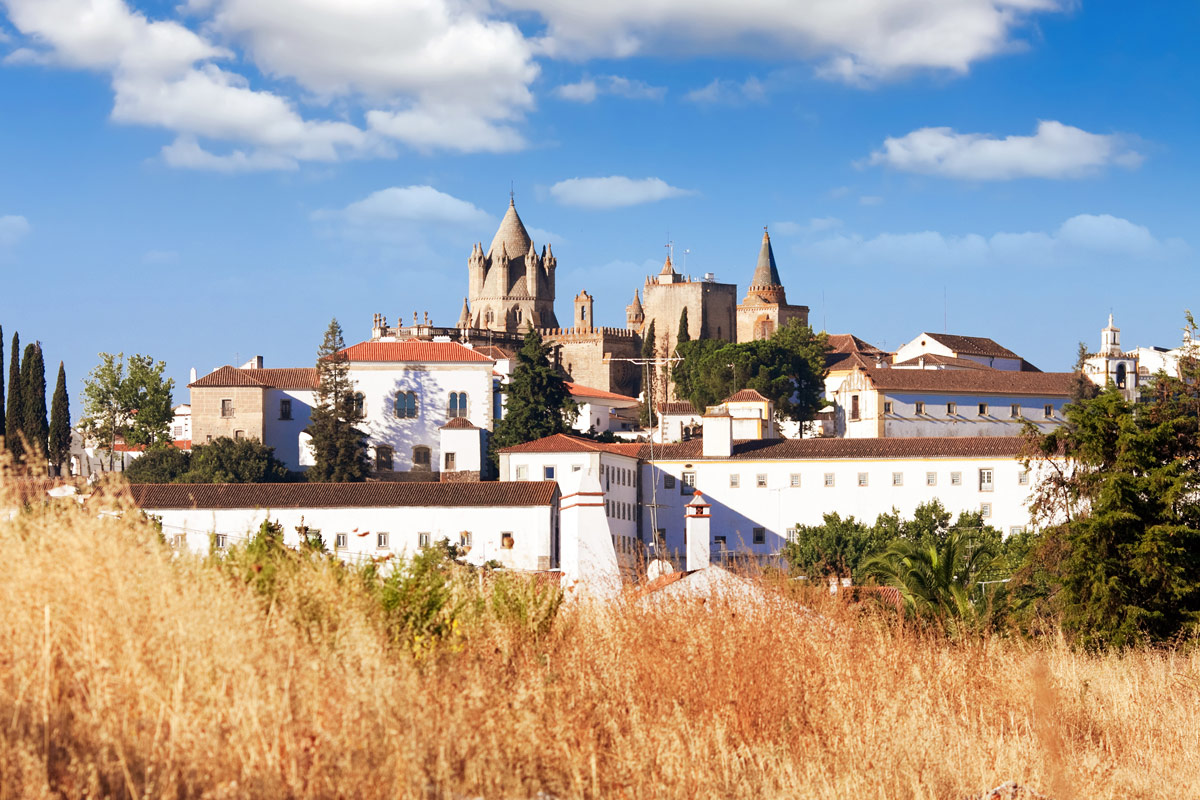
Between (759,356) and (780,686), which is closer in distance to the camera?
(780,686)

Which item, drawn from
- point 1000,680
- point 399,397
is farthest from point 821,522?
point 1000,680

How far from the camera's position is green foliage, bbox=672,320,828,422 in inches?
3091

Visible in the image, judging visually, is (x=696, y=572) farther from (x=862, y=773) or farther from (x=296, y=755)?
(x=296, y=755)

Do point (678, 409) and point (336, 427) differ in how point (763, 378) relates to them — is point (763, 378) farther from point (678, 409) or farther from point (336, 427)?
point (336, 427)

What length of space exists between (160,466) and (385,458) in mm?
9538

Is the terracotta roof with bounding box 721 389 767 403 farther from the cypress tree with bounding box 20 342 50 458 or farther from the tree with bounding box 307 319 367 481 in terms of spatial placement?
the cypress tree with bounding box 20 342 50 458

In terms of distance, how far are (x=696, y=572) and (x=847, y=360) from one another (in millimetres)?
74317

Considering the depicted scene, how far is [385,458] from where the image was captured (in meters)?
67.4

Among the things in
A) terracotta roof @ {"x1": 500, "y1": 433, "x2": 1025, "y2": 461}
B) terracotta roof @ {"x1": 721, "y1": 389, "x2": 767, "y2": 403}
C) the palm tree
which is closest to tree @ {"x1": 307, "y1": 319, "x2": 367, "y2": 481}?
terracotta roof @ {"x1": 500, "y1": 433, "x2": 1025, "y2": 461}

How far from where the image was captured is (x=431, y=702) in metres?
7.45

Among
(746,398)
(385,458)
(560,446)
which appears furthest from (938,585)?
(385,458)

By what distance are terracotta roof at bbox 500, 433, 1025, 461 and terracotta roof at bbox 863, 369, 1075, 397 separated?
32.8 feet

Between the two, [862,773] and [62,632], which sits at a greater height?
[62,632]

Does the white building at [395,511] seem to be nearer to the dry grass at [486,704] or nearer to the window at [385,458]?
the window at [385,458]
